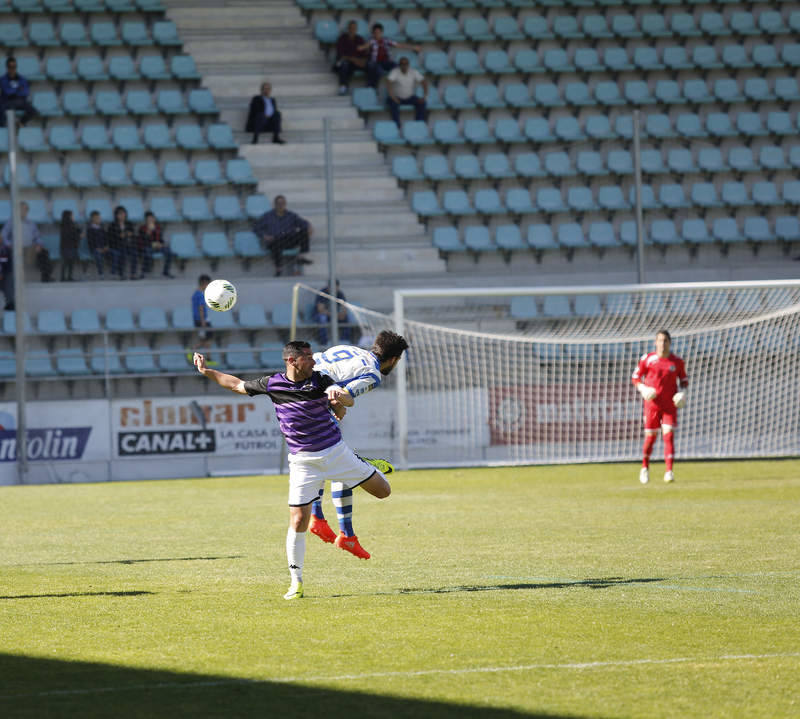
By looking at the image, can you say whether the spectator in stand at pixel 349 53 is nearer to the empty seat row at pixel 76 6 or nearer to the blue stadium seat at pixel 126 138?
the empty seat row at pixel 76 6

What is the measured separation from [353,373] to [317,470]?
3.41ft

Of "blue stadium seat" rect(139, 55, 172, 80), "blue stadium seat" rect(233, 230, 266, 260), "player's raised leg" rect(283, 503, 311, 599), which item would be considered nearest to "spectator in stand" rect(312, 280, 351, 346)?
"blue stadium seat" rect(233, 230, 266, 260)

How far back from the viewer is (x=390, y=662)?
6215 millimetres

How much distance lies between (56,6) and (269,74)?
512 centimetres

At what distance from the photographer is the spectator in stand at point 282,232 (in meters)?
24.6

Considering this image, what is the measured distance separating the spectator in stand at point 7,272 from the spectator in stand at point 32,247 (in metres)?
0.16

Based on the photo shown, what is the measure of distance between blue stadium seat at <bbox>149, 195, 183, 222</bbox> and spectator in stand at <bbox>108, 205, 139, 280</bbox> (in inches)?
49.5

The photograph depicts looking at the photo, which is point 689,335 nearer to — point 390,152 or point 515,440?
point 515,440

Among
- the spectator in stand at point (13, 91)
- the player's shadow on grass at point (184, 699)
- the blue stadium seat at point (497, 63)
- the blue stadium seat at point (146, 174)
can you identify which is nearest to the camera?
the player's shadow on grass at point (184, 699)

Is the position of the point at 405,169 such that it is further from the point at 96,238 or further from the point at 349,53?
the point at 96,238

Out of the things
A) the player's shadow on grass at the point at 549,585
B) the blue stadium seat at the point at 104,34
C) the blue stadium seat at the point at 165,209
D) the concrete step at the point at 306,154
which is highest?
the blue stadium seat at the point at 104,34

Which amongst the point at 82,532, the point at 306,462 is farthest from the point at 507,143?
the point at 306,462

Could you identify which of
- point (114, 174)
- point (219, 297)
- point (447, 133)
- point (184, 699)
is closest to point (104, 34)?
point (114, 174)

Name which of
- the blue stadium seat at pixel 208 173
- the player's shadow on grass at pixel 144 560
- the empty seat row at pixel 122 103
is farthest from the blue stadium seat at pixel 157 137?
the player's shadow on grass at pixel 144 560
